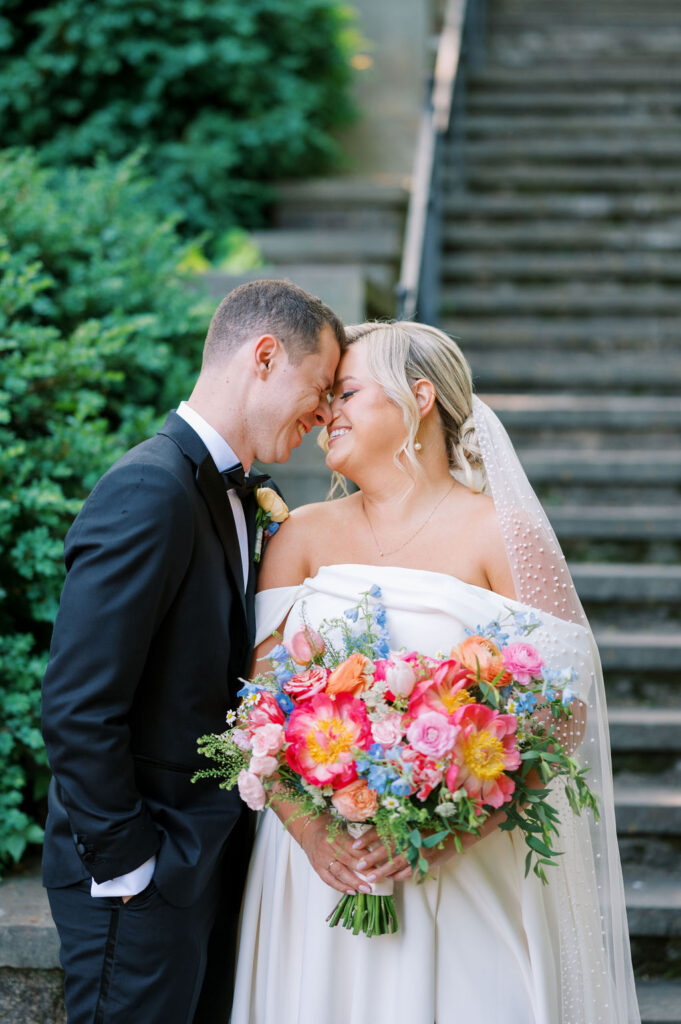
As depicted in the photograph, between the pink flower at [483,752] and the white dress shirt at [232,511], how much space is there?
0.72 meters

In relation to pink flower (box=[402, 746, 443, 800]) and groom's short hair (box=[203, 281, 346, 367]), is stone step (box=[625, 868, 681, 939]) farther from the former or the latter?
groom's short hair (box=[203, 281, 346, 367])

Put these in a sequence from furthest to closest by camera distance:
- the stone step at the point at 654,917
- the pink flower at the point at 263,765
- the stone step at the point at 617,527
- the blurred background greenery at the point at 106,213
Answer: the stone step at the point at 617,527 < the stone step at the point at 654,917 < the blurred background greenery at the point at 106,213 < the pink flower at the point at 263,765

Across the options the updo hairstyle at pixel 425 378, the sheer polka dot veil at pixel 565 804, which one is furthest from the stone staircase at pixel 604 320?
the updo hairstyle at pixel 425 378

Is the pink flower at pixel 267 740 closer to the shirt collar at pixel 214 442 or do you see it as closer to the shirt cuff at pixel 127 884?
the shirt cuff at pixel 127 884

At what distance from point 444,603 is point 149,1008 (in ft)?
3.67

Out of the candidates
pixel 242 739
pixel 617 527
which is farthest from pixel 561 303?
pixel 242 739

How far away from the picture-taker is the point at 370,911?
223cm

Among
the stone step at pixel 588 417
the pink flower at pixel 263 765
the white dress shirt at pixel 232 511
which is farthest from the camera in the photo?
the stone step at pixel 588 417

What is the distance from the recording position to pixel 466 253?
276 inches

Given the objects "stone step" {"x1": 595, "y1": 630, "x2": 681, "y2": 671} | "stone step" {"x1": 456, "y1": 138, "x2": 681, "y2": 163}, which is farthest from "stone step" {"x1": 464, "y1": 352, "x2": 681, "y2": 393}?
"stone step" {"x1": 456, "y1": 138, "x2": 681, "y2": 163}

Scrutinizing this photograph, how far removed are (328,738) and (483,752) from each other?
0.31m

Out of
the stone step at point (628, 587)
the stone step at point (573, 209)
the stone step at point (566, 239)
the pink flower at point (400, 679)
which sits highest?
the stone step at point (573, 209)

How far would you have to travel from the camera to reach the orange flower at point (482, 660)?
6.76 feet

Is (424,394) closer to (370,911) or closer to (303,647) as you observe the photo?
(303,647)
